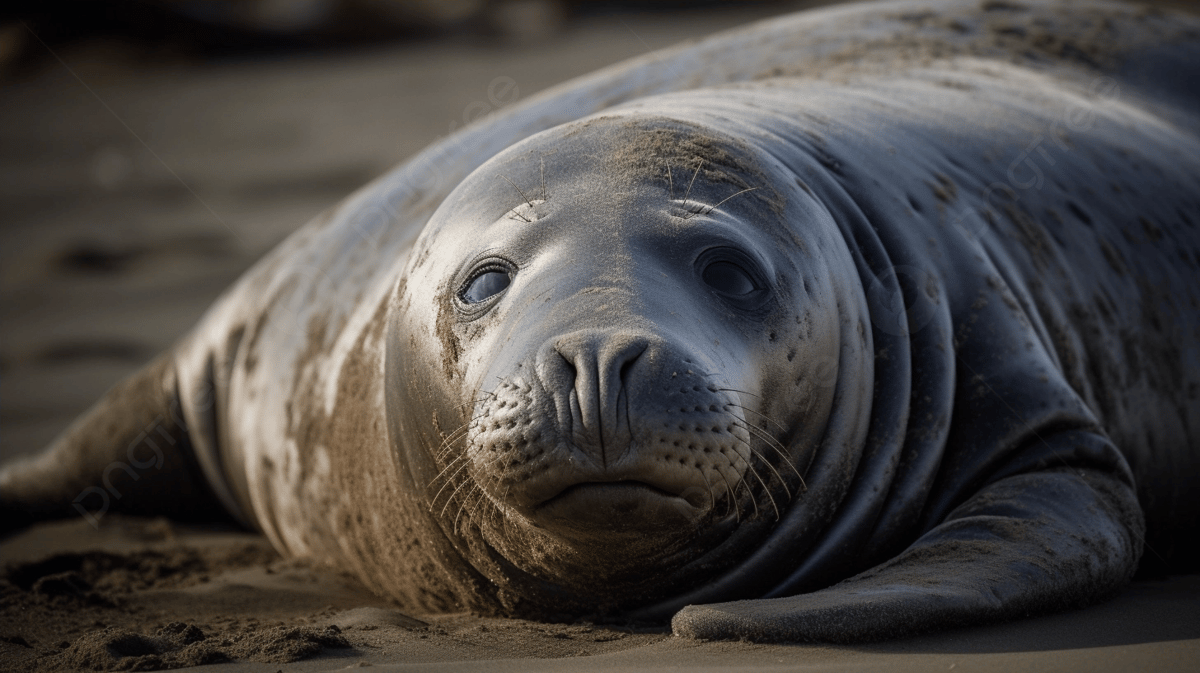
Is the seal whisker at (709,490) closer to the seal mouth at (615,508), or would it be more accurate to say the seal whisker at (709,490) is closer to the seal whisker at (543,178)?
the seal mouth at (615,508)

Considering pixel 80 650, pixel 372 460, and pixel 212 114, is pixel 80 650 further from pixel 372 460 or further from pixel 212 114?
pixel 212 114

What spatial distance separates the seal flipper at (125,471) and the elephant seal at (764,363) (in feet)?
1.78

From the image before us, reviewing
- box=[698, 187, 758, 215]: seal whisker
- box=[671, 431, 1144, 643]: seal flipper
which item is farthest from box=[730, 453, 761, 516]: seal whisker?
box=[698, 187, 758, 215]: seal whisker

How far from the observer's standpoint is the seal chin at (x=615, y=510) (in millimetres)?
2311

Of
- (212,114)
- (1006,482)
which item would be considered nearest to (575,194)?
(1006,482)

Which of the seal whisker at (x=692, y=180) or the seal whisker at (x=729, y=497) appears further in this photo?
the seal whisker at (x=692, y=180)

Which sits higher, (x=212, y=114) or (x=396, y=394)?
(x=212, y=114)

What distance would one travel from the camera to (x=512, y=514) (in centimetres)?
263

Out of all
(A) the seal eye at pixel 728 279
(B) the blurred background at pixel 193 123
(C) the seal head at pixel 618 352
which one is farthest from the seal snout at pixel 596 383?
(B) the blurred background at pixel 193 123

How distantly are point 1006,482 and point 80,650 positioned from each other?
6.30 feet

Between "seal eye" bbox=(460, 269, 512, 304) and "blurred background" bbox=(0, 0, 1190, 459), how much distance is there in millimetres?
3480

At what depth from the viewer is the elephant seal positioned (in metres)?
2.39

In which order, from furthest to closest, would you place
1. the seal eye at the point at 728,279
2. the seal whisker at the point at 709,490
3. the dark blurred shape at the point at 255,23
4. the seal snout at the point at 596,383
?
the dark blurred shape at the point at 255,23 < the seal eye at the point at 728,279 < the seal whisker at the point at 709,490 < the seal snout at the point at 596,383

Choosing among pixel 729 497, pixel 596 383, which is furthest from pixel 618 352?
pixel 729 497
